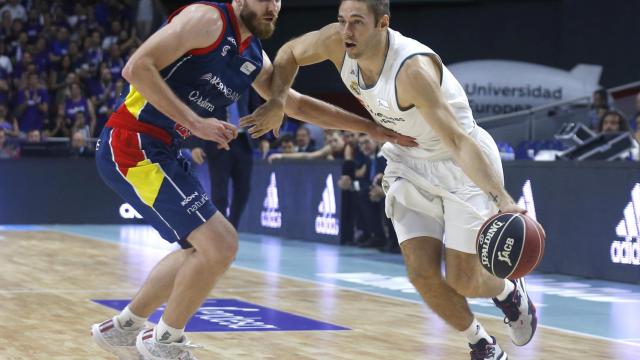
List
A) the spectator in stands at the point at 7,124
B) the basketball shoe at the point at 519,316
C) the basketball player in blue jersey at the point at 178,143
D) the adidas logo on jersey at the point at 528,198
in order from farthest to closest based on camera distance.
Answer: the spectator in stands at the point at 7,124, the adidas logo on jersey at the point at 528,198, the basketball shoe at the point at 519,316, the basketball player in blue jersey at the point at 178,143

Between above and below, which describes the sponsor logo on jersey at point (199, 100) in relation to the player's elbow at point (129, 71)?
below

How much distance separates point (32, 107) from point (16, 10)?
3045 mm

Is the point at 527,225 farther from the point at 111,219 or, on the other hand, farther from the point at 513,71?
the point at 513,71

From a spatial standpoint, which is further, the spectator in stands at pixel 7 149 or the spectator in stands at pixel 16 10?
the spectator in stands at pixel 16 10

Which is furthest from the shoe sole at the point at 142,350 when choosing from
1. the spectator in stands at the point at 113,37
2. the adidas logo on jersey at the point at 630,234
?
the spectator in stands at the point at 113,37

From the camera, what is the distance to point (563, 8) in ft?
78.0

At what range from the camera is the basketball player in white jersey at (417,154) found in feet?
17.1

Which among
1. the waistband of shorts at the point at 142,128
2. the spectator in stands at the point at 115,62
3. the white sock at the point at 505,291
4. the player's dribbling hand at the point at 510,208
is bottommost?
the white sock at the point at 505,291

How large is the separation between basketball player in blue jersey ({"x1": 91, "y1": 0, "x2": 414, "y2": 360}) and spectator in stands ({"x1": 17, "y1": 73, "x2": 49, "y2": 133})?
1489cm

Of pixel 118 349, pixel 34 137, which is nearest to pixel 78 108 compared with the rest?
pixel 34 137

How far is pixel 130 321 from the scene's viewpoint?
17.9ft

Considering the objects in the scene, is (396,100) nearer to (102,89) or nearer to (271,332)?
(271,332)

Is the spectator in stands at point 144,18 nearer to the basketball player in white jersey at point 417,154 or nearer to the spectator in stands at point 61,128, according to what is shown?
the spectator in stands at point 61,128

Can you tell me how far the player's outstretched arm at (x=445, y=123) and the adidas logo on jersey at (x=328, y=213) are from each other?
8809 mm
